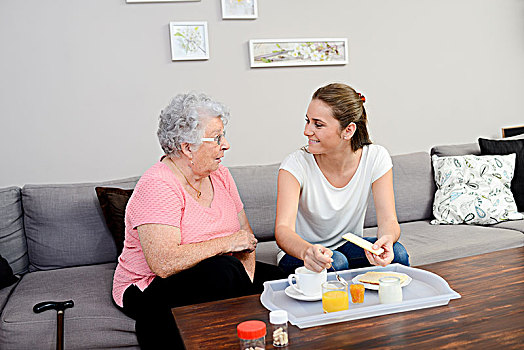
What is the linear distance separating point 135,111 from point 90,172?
0.42 metres

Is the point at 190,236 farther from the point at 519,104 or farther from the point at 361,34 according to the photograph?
→ the point at 519,104

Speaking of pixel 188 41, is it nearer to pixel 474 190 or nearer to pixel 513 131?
pixel 474 190

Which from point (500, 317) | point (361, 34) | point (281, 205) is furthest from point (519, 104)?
point (500, 317)

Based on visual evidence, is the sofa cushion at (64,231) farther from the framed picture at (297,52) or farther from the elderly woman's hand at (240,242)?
the framed picture at (297,52)

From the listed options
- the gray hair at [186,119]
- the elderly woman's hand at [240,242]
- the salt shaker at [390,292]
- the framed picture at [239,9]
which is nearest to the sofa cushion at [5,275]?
the gray hair at [186,119]

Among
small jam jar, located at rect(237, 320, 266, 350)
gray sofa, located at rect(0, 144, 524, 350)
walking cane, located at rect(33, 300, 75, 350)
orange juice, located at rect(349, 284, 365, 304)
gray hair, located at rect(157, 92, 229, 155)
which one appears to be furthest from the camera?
gray hair, located at rect(157, 92, 229, 155)

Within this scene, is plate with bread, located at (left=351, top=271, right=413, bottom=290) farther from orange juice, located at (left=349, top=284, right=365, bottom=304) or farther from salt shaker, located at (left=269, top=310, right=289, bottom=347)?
salt shaker, located at (left=269, top=310, right=289, bottom=347)

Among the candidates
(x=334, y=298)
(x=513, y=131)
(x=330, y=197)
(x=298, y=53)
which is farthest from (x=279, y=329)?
(x=513, y=131)

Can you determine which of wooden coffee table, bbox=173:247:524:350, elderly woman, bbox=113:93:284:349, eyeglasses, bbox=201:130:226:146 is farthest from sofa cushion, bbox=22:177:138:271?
wooden coffee table, bbox=173:247:524:350

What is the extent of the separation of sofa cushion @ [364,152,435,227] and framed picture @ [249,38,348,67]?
2.47 feet

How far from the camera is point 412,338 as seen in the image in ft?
4.08

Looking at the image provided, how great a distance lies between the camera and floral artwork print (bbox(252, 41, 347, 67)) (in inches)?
125

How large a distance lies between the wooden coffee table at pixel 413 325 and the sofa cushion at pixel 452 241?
839mm

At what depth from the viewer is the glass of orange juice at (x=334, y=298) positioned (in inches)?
55.1
